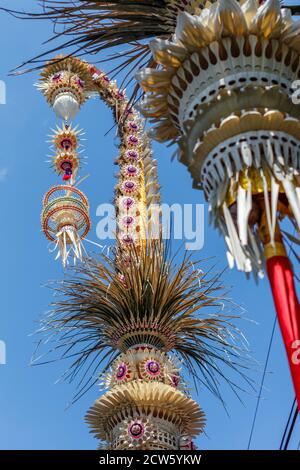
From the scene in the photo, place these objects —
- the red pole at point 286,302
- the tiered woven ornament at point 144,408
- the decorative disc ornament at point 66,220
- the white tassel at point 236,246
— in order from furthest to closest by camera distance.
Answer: the decorative disc ornament at point 66,220 → the tiered woven ornament at point 144,408 → the white tassel at point 236,246 → the red pole at point 286,302

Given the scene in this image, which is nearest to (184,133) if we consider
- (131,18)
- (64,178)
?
(131,18)

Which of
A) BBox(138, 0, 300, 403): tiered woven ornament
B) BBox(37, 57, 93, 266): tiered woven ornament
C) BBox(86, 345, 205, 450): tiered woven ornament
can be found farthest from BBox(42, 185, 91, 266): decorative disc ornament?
BBox(138, 0, 300, 403): tiered woven ornament

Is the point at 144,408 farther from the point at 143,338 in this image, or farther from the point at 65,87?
the point at 65,87

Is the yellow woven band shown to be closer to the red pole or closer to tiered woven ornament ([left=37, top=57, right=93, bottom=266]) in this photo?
the red pole

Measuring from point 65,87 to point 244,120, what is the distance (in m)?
7.12

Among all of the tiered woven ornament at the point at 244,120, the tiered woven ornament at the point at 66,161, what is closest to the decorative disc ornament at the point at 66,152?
the tiered woven ornament at the point at 66,161

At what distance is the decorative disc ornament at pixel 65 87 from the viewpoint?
1054 centimetres

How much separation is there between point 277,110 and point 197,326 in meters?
4.35

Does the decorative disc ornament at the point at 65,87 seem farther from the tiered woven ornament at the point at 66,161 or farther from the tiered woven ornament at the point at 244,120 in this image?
the tiered woven ornament at the point at 244,120

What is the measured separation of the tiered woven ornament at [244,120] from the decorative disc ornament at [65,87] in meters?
6.29

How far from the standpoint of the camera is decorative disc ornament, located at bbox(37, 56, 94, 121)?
10.5m

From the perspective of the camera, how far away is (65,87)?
1063 centimetres

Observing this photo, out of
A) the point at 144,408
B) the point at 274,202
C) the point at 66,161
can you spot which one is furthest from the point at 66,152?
the point at 274,202
